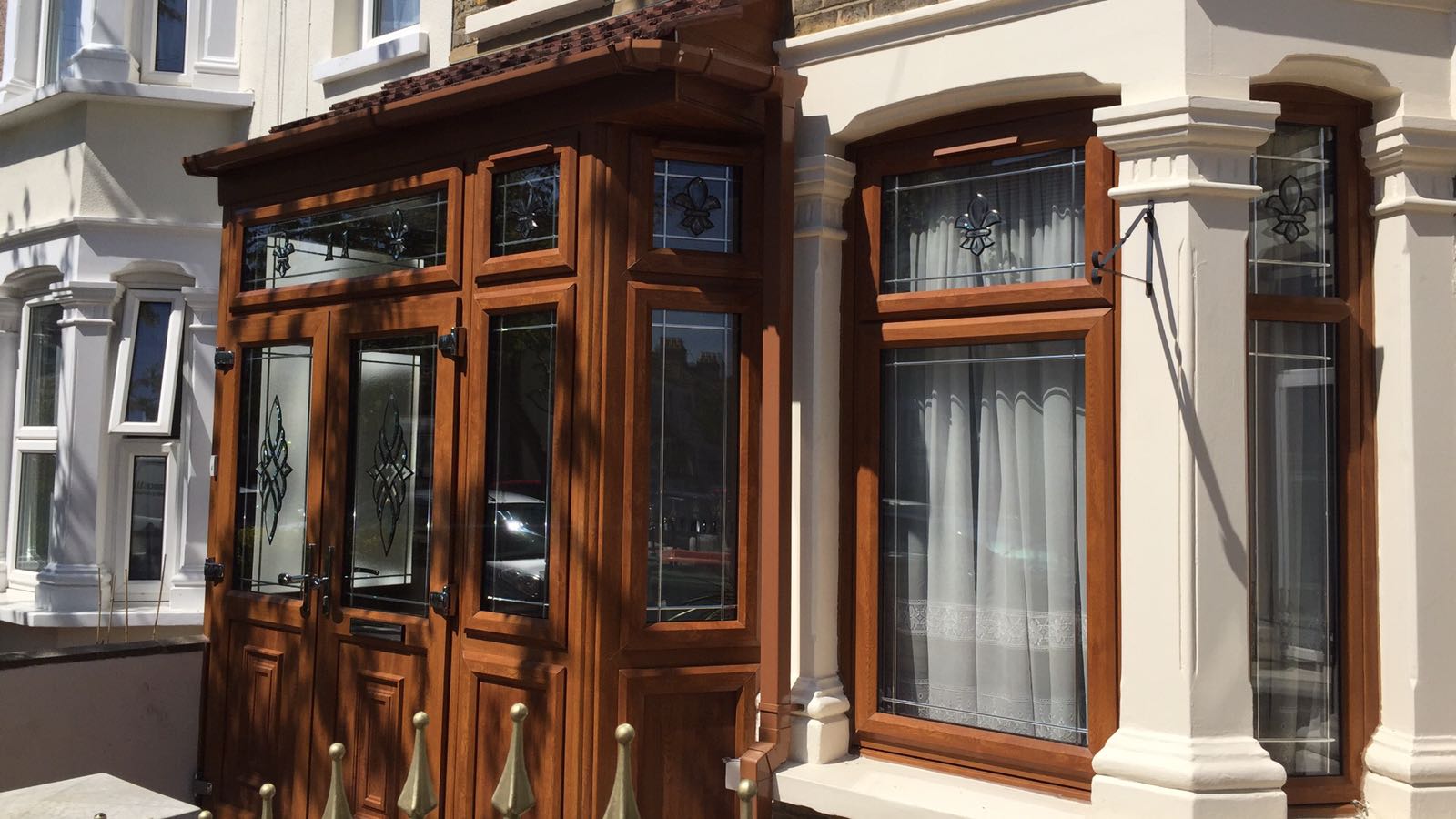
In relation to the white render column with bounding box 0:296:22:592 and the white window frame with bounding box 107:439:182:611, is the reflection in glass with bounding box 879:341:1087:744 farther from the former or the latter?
the white render column with bounding box 0:296:22:592

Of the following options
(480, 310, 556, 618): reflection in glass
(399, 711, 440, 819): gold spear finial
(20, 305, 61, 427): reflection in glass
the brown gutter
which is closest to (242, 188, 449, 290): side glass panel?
the brown gutter

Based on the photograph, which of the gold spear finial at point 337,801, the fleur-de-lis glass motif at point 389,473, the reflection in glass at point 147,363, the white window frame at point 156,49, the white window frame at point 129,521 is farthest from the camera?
the white window frame at point 156,49

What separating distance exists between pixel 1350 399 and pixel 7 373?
953cm

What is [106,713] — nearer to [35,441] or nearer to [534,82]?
[35,441]

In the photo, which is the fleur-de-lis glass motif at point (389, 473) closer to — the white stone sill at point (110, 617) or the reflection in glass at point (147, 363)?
the white stone sill at point (110, 617)

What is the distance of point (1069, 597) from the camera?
16.1 feet

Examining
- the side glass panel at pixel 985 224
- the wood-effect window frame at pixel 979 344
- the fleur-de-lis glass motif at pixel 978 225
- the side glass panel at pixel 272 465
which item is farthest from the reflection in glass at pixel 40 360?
the fleur-de-lis glass motif at pixel 978 225

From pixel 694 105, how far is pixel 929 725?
2696 millimetres

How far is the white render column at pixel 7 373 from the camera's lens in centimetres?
984

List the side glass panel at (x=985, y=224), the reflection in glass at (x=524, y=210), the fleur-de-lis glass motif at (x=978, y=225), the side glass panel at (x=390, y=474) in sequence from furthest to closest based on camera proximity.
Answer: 1. the side glass panel at (x=390, y=474)
2. the reflection in glass at (x=524, y=210)
3. the fleur-de-lis glass motif at (x=978, y=225)
4. the side glass panel at (x=985, y=224)

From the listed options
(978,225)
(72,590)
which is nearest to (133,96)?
(72,590)

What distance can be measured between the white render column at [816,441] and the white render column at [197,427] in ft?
17.5

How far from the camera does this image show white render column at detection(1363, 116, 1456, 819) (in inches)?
181

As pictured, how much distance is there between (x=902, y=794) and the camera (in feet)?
15.9
